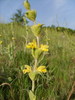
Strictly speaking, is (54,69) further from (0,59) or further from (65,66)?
(0,59)

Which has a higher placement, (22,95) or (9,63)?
(9,63)

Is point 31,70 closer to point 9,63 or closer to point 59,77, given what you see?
point 59,77

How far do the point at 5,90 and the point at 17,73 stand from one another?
0.28 meters

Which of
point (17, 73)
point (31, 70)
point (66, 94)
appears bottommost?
point (66, 94)

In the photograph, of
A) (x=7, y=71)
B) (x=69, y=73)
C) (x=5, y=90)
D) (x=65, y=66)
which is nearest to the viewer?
(x=5, y=90)

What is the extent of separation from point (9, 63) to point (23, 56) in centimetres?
30

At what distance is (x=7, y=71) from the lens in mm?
2115

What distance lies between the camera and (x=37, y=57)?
998 mm

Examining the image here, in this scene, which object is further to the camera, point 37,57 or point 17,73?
point 17,73

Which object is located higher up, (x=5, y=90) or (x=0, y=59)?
(x=0, y=59)

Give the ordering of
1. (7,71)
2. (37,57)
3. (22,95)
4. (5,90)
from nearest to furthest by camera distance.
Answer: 1. (37,57)
2. (22,95)
3. (5,90)
4. (7,71)

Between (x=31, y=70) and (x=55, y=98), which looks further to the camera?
(x=55, y=98)

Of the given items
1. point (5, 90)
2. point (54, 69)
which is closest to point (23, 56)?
point (54, 69)

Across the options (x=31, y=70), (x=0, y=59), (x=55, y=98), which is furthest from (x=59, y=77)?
(x=31, y=70)
